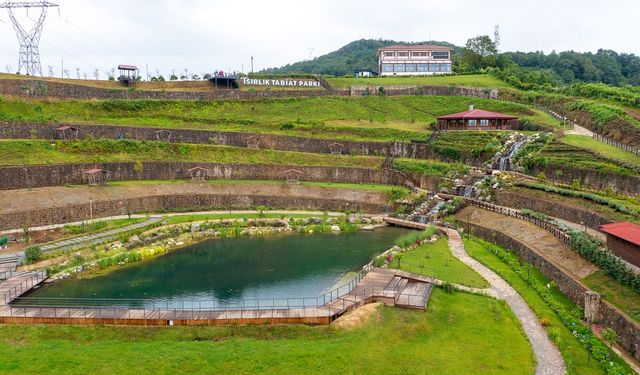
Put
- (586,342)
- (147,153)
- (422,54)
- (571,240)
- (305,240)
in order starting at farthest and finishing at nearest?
(422,54) → (147,153) → (305,240) → (571,240) → (586,342)

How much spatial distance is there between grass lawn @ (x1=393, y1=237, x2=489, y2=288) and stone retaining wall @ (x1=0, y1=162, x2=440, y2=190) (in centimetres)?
2095

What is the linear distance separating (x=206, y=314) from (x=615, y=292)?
23238mm

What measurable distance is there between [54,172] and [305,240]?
29.3 m

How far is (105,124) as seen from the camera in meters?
67.6

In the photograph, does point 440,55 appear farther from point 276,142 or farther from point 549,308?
point 549,308

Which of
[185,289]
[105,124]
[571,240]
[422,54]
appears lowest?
[185,289]

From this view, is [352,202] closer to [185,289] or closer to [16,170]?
[185,289]

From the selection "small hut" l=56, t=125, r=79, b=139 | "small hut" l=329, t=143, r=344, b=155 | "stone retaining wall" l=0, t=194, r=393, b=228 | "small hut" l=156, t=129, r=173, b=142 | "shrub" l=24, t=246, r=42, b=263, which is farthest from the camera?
"small hut" l=329, t=143, r=344, b=155

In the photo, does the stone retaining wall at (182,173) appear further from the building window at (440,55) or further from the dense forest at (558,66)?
the building window at (440,55)

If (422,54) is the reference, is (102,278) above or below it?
below

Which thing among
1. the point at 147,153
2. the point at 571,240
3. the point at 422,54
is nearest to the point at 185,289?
the point at 571,240

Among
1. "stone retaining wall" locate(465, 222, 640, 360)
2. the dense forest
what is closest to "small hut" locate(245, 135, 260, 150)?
"stone retaining wall" locate(465, 222, 640, 360)

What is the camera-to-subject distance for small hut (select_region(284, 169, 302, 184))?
63138 millimetres

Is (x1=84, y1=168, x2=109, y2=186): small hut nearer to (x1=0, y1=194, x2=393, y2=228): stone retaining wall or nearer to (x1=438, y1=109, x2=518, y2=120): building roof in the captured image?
(x1=0, y1=194, x2=393, y2=228): stone retaining wall
